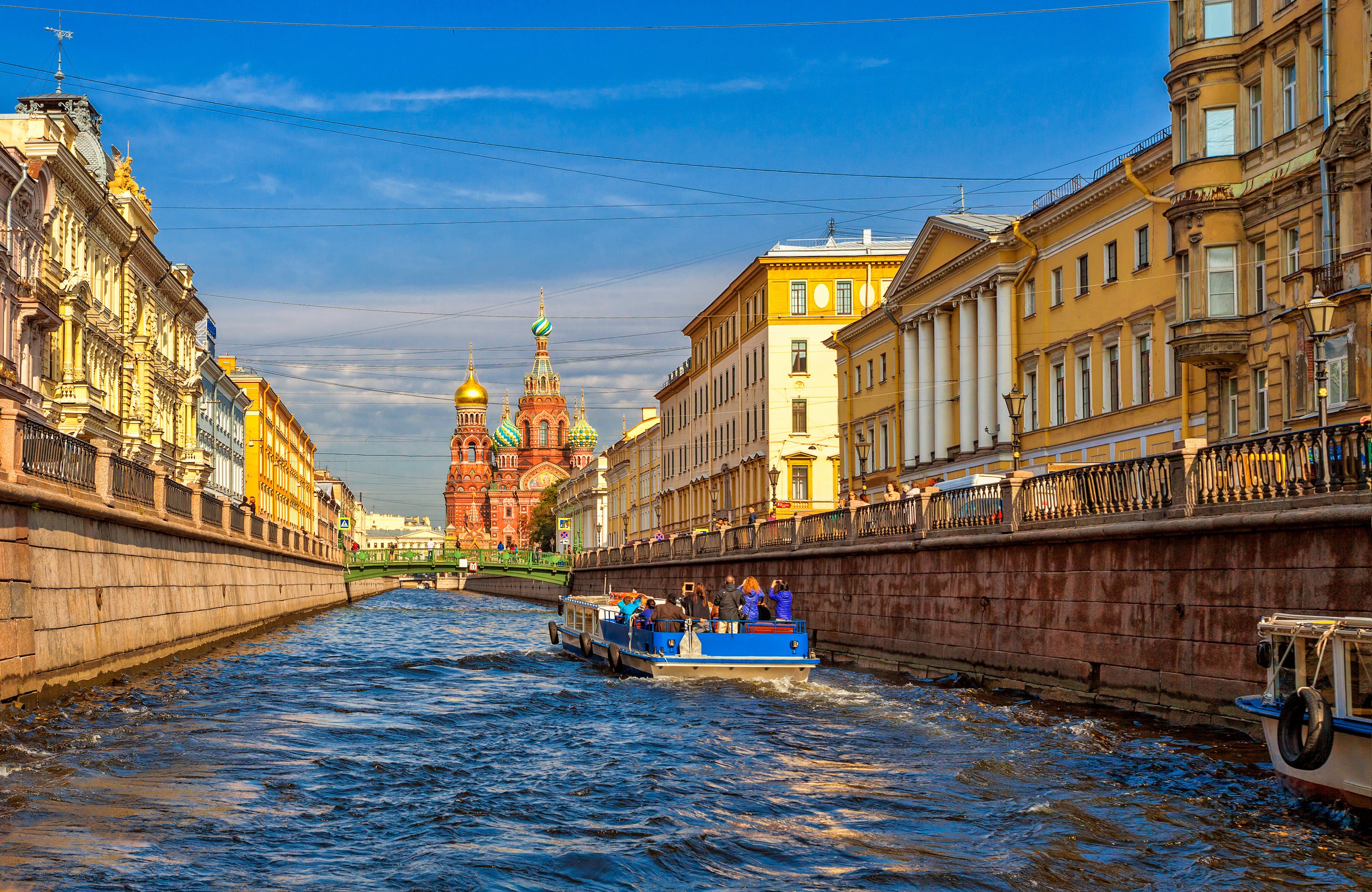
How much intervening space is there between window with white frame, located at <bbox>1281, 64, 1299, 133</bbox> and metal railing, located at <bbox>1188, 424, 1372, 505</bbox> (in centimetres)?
1278

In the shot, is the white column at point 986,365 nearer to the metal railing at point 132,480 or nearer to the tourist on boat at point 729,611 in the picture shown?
the tourist on boat at point 729,611

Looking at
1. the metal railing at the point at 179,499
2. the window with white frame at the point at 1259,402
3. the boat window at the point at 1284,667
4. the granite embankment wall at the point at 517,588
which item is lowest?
the granite embankment wall at the point at 517,588

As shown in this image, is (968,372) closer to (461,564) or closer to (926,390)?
(926,390)

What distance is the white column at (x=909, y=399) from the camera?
53219 millimetres

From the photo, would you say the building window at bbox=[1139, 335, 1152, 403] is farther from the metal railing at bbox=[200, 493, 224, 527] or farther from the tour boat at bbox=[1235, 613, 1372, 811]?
the metal railing at bbox=[200, 493, 224, 527]

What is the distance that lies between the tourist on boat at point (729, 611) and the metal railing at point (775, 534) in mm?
13205

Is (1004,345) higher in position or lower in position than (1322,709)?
higher

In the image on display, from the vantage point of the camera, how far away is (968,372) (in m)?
47.6

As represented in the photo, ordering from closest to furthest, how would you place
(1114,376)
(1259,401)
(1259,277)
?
(1259,277) < (1259,401) < (1114,376)

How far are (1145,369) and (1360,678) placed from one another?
2511cm

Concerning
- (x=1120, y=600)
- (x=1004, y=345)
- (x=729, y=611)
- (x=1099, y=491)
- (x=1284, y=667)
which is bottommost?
(x=729, y=611)

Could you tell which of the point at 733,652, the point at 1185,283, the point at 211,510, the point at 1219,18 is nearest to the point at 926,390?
the point at 1185,283

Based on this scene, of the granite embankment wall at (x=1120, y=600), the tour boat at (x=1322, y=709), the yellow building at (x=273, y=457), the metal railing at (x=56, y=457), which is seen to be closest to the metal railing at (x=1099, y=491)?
the granite embankment wall at (x=1120, y=600)

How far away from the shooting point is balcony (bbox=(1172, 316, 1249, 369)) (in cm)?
3078
